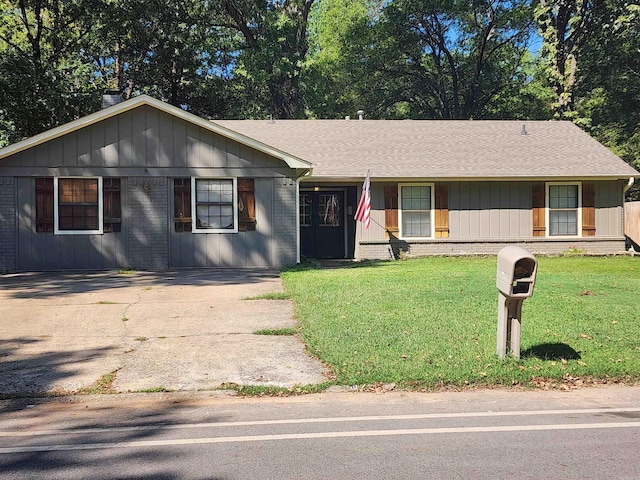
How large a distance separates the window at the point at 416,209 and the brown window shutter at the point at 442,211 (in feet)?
0.69

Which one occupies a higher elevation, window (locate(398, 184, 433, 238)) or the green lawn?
window (locate(398, 184, 433, 238))

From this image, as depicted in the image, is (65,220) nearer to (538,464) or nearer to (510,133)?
(538,464)

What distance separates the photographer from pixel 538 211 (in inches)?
769

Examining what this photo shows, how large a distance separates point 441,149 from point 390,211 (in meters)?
3.63

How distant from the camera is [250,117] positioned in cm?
3522

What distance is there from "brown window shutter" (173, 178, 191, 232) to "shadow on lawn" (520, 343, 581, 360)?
36.0 feet

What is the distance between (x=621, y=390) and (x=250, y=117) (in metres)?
31.4

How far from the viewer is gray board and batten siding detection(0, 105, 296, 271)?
50.4 ft

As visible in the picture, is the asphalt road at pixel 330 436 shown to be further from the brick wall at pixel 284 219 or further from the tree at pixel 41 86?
the tree at pixel 41 86

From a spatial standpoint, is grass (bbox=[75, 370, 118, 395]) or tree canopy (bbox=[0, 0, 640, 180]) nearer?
grass (bbox=[75, 370, 118, 395])

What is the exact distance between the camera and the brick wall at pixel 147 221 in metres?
15.7

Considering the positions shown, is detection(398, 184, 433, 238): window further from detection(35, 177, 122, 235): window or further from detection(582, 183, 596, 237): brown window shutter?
detection(35, 177, 122, 235): window

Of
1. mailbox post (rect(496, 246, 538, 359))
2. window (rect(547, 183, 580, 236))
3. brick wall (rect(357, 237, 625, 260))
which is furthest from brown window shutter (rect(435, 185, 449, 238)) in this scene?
mailbox post (rect(496, 246, 538, 359))

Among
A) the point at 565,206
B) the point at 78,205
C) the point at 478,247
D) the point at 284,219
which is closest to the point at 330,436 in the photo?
the point at 284,219
